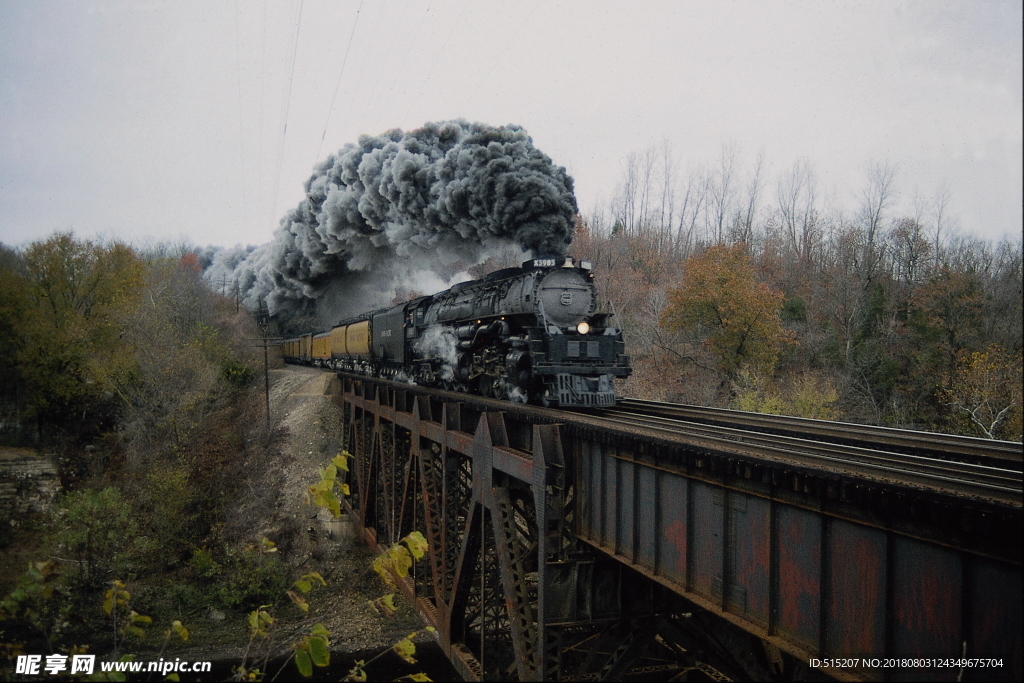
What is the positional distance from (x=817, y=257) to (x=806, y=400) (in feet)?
56.2

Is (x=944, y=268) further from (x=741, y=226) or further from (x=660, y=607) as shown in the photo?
(x=660, y=607)

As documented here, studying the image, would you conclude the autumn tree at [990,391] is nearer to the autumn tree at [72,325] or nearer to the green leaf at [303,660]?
the green leaf at [303,660]

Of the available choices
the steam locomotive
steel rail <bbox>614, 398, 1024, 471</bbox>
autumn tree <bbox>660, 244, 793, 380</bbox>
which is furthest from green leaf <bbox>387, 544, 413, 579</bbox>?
autumn tree <bbox>660, 244, 793, 380</bbox>

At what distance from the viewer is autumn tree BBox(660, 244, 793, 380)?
1132 inches

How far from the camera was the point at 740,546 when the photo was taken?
5176mm

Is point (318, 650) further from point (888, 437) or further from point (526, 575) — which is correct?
point (888, 437)

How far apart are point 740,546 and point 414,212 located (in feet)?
64.6

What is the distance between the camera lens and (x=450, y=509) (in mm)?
11539

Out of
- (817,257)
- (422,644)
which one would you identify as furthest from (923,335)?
(422,644)

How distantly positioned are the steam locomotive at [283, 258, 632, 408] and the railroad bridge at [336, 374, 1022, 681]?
1411 millimetres

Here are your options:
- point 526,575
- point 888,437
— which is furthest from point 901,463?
point 526,575

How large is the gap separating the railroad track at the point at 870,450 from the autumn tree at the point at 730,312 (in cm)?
1954

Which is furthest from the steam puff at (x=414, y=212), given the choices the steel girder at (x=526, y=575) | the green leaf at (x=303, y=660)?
the green leaf at (x=303, y=660)

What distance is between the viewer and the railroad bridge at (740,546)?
3693mm
